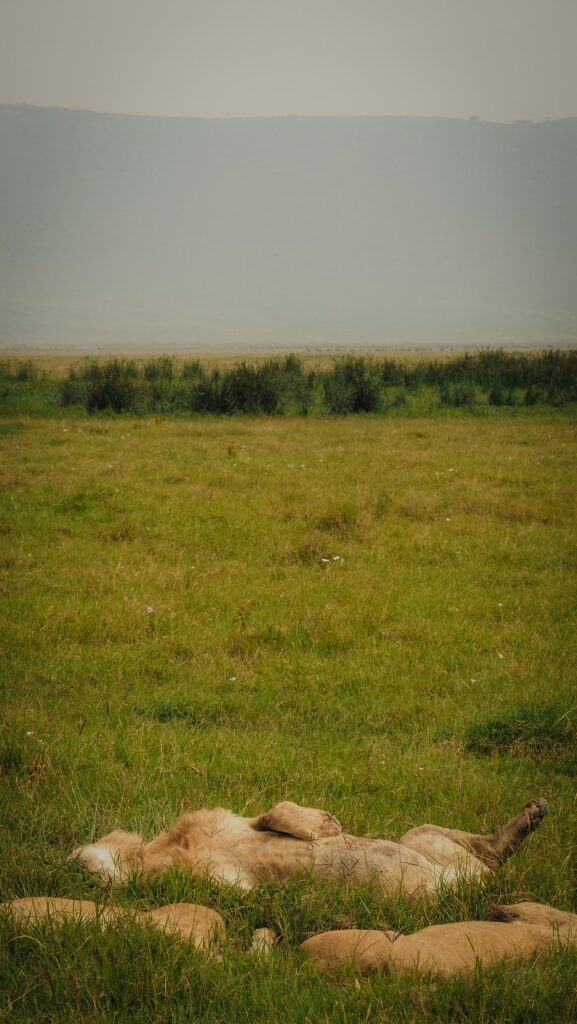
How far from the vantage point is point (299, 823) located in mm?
3471

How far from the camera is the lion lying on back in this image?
3295 mm

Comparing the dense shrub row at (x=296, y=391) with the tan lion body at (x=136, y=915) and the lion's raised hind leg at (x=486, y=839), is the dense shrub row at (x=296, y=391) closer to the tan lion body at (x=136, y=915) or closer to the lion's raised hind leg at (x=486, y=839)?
the lion's raised hind leg at (x=486, y=839)

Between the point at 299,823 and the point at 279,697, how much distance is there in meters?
2.52

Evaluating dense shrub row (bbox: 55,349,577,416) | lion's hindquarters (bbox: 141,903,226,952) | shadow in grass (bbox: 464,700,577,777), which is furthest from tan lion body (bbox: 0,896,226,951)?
dense shrub row (bbox: 55,349,577,416)

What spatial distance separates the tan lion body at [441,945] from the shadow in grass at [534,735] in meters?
2.31

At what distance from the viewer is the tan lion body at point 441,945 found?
8.64 ft

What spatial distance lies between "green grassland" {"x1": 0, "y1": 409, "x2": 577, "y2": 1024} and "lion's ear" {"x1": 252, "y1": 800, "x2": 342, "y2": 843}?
0.27m

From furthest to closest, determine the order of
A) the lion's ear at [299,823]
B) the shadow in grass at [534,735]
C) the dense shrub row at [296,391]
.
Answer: the dense shrub row at [296,391]
the shadow in grass at [534,735]
the lion's ear at [299,823]

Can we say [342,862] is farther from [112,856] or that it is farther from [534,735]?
[534,735]

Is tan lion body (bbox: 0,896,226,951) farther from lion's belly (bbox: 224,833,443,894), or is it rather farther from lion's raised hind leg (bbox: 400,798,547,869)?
lion's raised hind leg (bbox: 400,798,547,869)

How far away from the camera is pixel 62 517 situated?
36.1ft

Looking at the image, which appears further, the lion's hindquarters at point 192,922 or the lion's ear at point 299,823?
the lion's ear at point 299,823

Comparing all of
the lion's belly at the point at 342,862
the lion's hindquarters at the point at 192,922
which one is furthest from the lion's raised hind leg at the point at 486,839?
the lion's hindquarters at the point at 192,922

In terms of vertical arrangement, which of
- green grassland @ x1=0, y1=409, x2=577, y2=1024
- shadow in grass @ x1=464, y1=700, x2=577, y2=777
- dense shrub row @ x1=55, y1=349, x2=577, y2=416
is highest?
dense shrub row @ x1=55, y1=349, x2=577, y2=416
